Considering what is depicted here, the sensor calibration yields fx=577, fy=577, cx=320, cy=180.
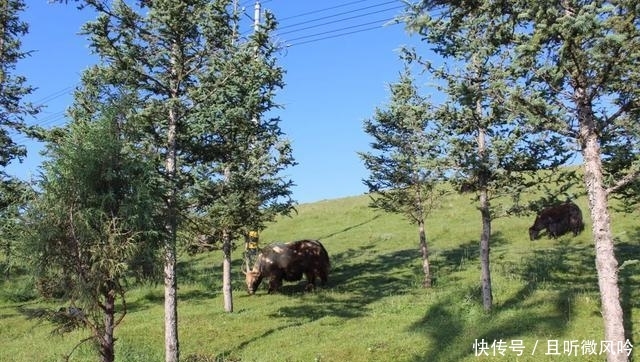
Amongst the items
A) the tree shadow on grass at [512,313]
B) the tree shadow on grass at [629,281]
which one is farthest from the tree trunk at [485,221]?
the tree shadow on grass at [629,281]

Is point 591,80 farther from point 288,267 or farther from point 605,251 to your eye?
point 288,267

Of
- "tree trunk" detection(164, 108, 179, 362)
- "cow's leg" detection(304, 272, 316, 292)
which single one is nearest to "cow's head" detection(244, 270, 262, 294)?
"cow's leg" detection(304, 272, 316, 292)

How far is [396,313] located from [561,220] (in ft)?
48.4

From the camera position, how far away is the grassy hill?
15.4 metres

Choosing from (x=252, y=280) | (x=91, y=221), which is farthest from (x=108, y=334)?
(x=252, y=280)

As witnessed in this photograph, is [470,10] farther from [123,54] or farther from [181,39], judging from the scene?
[123,54]

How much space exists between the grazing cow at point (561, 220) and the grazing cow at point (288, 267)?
11942 mm

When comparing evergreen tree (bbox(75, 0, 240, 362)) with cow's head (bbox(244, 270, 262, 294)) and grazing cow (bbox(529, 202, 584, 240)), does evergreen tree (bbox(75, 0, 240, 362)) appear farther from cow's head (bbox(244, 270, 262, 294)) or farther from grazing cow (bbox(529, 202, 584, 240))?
grazing cow (bbox(529, 202, 584, 240))

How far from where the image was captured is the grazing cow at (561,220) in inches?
1181

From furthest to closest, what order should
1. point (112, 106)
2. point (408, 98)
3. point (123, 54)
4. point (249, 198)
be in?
1. point (408, 98)
2. point (249, 198)
3. point (123, 54)
4. point (112, 106)

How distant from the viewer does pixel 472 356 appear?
1426 cm

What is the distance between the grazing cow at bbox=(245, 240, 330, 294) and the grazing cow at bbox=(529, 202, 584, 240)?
1194 centimetres

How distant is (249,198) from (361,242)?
1725 cm

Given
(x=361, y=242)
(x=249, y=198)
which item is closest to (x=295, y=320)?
(x=249, y=198)
